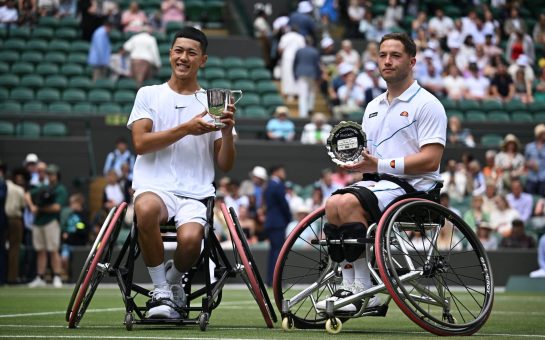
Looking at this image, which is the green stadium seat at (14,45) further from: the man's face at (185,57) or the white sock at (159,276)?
the white sock at (159,276)

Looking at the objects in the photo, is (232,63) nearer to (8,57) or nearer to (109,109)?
(109,109)

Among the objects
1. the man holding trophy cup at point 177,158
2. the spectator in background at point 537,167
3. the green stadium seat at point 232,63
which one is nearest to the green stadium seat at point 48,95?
the green stadium seat at point 232,63

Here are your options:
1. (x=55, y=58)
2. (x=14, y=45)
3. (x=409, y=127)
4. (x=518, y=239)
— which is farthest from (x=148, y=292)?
(x=14, y=45)

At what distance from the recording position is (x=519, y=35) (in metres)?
27.8

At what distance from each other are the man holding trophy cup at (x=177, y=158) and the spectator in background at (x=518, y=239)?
1184cm

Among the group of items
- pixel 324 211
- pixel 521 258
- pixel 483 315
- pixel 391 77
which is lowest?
pixel 521 258

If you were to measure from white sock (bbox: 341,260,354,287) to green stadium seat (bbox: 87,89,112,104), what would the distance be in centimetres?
1630

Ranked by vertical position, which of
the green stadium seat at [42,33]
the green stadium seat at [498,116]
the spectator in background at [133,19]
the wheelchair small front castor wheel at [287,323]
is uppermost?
the spectator in background at [133,19]

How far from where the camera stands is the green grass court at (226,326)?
7.09 m

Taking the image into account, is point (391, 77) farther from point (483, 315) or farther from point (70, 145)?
point (70, 145)

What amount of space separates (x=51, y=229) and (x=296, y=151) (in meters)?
5.29

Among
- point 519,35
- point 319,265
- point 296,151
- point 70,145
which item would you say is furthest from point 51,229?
point 519,35

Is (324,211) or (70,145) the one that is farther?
(70,145)

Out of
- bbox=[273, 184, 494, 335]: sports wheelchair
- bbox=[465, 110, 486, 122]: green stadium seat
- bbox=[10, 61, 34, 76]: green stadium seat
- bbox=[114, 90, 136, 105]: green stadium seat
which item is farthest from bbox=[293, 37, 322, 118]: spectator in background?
bbox=[273, 184, 494, 335]: sports wheelchair
